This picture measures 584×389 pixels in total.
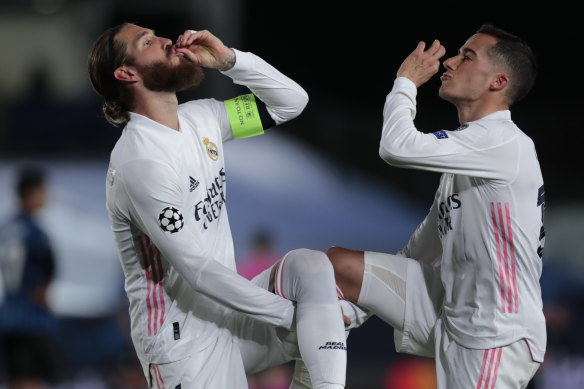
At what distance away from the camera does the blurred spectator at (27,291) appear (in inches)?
219

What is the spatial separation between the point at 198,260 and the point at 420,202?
6.66 m

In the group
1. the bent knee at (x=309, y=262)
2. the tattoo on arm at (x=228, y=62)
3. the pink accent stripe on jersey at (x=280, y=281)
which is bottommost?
the pink accent stripe on jersey at (x=280, y=281)

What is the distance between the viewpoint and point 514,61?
3271mm

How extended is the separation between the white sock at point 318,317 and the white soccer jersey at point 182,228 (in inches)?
3.7

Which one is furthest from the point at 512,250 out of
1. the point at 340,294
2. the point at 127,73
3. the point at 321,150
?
the point at 321,150

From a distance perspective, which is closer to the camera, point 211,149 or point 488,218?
point 488,218

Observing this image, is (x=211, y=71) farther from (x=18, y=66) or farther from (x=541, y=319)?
(x=541, y=319)

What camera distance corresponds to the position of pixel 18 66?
41.7ft

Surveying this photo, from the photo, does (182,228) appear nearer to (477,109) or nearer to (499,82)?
(477,109)

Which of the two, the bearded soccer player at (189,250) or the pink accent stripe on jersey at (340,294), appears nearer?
the bearded soccer player at (189,250)

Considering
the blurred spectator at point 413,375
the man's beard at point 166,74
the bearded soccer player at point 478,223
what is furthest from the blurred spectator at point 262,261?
the man's beard at point 166,74

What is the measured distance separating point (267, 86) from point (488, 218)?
1.04 meters

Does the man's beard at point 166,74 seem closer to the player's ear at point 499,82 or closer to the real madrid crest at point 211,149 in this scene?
the real madrid crest at point 211,149

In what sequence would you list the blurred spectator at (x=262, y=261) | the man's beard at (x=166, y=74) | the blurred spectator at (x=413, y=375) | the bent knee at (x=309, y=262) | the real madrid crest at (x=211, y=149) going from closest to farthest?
1. the bent knee at (x=309, y=262)
2. the man's beard at (x=166, y=74)
3. the real madrid crest at (x=211, y=149)
4. the blurred spectator at (x=413, y=375)
5. the blurred spectator at (x=262, y=261)
